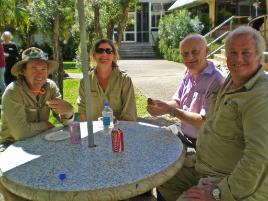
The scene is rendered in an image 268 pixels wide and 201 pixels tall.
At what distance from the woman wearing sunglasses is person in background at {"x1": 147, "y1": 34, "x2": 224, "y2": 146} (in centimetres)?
60

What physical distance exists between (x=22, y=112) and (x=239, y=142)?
1.82m

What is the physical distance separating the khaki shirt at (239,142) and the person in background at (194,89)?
0.51 m

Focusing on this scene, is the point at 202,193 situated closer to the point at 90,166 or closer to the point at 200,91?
the point at 90,166

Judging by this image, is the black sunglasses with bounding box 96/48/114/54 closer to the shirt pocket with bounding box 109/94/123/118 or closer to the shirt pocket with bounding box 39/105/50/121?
the shirt pocket with bounding box 109/94/123/118

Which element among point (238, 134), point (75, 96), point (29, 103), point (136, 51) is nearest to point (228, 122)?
point (238, 134)

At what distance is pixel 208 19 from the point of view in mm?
20781

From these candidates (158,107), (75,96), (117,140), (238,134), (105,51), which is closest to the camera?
(238,134)

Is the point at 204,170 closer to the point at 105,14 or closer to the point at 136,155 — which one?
the point at 136,155

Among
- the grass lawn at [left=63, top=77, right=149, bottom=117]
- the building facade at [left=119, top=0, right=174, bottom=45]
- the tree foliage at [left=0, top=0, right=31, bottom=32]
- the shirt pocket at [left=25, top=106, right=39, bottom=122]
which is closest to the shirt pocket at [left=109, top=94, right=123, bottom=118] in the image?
the shirt pocket at [left=25, top=106, right=39, bottom=122]

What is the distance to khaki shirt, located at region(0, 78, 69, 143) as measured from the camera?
3.06m

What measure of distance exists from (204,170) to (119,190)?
742mm

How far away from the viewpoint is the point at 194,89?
3.36 metres

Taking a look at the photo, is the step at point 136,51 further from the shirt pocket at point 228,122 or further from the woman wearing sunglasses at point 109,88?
the shirt pocket at point 228,122

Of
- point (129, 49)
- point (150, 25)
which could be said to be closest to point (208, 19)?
point (129, 49)
